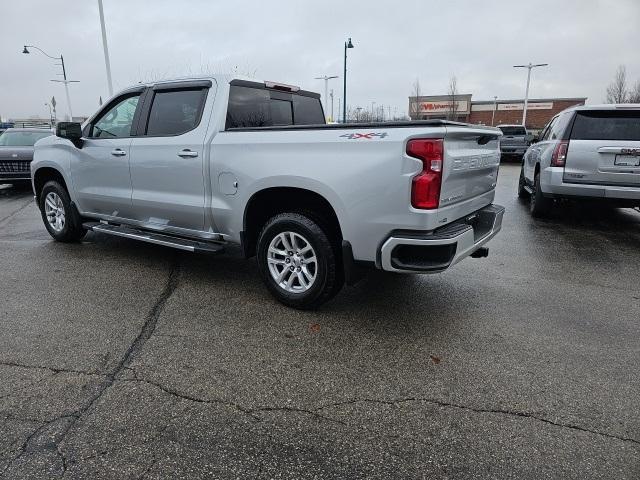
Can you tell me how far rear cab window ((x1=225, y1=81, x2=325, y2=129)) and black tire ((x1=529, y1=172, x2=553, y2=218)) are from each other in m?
4.14

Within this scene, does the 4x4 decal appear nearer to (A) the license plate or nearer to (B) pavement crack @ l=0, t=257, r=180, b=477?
(B) pavement crack @ l=0, t=257, r=180, b=477

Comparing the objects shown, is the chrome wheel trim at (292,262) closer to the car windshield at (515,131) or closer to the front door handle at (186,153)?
the front door handle at (186,153)

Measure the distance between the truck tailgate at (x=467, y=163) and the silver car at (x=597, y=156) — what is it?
308cm

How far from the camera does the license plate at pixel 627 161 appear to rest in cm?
650

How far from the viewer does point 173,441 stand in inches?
96.7

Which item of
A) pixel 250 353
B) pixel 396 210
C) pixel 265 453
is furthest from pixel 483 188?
pixel 265 453

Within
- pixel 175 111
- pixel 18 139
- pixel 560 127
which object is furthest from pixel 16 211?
pixel 560 127

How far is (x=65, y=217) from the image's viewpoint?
631 cm

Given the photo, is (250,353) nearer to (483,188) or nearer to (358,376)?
(358,376)

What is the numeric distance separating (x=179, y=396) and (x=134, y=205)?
2969mm

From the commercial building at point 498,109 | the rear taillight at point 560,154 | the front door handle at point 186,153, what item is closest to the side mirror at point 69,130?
the front door handle at point 186,153

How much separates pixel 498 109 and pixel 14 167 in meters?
60.3

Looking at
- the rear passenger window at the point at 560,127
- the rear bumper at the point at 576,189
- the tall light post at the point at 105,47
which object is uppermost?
the tall light post at the point at 105,47

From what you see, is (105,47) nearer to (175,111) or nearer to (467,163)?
(175,111)
